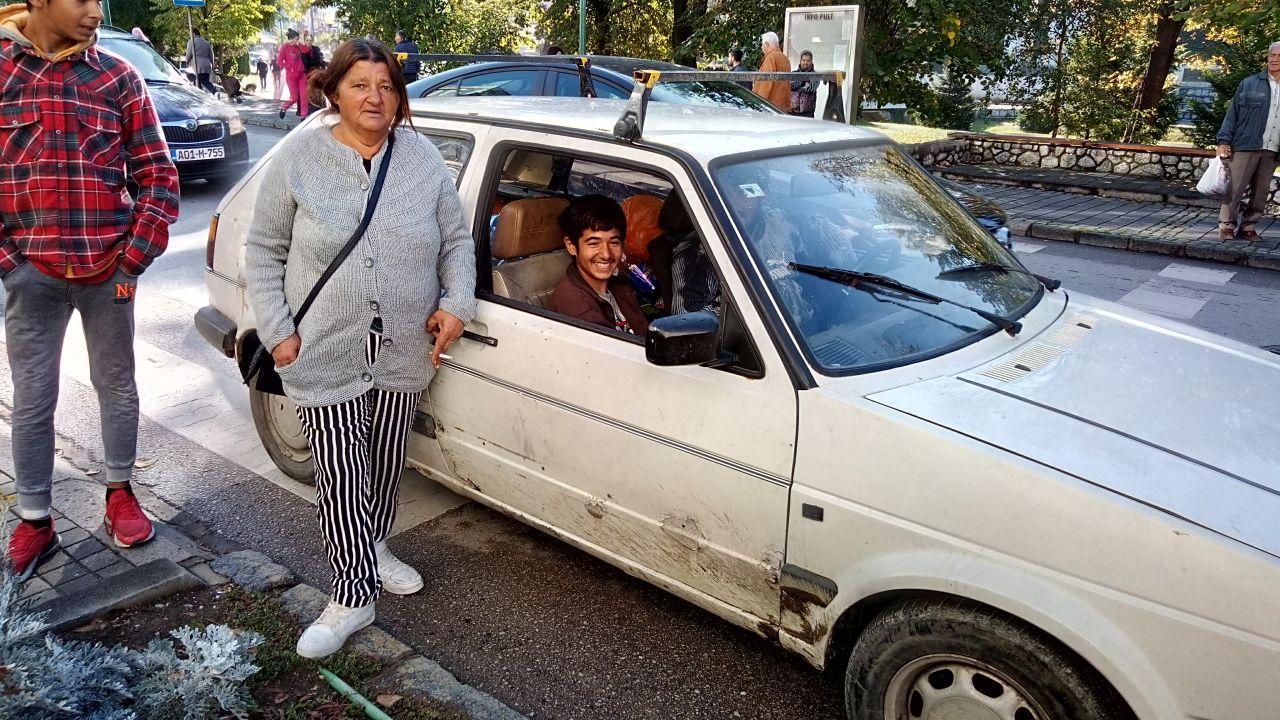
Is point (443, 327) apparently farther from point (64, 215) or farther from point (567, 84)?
point (567, 84)

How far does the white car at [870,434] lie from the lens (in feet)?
7.09

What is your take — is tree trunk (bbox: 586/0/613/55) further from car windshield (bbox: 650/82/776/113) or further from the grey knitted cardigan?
the grey knitted cardigan

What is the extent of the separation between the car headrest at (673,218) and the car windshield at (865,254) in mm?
470

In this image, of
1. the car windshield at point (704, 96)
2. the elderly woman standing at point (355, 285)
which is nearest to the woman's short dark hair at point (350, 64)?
the elderly woman standing at point (355, 285)

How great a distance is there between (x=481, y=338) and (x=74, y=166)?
1435 mm

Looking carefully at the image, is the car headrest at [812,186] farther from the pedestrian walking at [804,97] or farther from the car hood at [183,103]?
the pedestrian walking at [804,97]

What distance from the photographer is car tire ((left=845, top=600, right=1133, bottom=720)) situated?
7.29 feet

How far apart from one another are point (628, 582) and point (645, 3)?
1977 cm

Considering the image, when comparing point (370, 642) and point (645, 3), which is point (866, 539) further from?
point (645, 3)

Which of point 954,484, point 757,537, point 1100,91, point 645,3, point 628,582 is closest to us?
point 954,484

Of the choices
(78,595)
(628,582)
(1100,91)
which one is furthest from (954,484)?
(1100,91)

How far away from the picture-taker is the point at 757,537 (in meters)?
2.75

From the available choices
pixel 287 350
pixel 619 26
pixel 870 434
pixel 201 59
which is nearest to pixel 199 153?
pixel 287 350

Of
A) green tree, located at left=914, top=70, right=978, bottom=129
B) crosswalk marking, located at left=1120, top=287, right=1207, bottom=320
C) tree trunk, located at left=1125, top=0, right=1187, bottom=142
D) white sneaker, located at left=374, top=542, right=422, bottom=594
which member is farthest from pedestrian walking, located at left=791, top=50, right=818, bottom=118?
white sneaker, located at left=374, top=542, right=422, bottom=594
